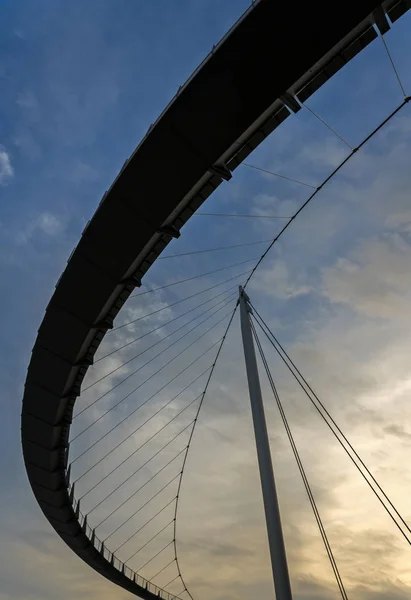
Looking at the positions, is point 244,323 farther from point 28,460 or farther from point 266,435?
point 28,460

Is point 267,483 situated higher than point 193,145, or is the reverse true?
point 193,145

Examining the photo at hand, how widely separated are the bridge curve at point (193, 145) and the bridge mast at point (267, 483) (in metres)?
5.93

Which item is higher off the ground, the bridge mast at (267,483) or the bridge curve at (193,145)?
the bridge curve at (193,145)

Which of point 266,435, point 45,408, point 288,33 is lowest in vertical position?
point 266,435

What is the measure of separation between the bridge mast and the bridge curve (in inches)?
233

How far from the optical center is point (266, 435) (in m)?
19.0

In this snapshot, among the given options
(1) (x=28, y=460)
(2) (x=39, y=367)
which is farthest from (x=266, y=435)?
(1) (x=28, y=460)

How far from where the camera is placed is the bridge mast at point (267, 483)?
55.2ft

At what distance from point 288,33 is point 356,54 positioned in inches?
91.7

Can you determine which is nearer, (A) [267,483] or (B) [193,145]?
(B) [193,145]

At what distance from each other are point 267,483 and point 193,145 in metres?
12.3

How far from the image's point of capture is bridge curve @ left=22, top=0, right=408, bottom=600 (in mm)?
11914

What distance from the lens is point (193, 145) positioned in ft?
45.2

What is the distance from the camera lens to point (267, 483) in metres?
18.2
